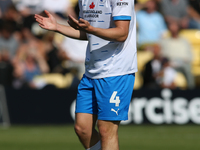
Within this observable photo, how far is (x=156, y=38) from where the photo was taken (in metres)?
12.9

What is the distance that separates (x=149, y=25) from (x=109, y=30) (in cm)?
901

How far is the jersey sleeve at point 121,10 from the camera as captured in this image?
421 cm

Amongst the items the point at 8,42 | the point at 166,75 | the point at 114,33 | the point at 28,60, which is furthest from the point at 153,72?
the point at 114,33

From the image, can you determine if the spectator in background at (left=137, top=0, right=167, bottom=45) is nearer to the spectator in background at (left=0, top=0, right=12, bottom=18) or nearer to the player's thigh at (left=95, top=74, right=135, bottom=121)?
the spectator in background at (left=0, top=0, right=12, bottom=18)

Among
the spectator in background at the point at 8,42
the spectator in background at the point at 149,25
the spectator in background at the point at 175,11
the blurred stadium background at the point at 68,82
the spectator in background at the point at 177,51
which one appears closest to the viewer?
the blurred stadium background at the point at 68,82

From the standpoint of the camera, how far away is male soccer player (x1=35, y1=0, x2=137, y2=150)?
4.36m

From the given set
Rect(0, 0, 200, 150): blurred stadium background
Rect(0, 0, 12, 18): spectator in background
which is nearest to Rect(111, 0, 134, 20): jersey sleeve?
Rect(0, 0, 200, 150): blurred stadium background

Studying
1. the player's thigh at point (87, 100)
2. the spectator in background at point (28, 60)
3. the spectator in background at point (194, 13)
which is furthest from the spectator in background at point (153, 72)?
the player's thigh at point (87, 100)

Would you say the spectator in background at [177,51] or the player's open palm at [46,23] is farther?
the spectator in background at [177,51]

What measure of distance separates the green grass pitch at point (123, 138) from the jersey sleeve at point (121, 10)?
3837mm

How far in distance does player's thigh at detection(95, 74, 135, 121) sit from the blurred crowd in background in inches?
250

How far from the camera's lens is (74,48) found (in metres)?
12.2

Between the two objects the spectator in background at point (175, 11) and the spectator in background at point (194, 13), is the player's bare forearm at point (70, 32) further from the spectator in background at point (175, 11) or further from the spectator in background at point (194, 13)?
the spectator in background at point (194, 13)

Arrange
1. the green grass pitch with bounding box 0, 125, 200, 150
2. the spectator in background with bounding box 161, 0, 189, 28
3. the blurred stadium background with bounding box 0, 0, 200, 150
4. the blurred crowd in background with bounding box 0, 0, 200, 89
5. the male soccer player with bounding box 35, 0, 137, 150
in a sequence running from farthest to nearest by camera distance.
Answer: the spectator in background with bounding box 161, 0, 189, 28 → the blurred crowd in background with bounding box 0, 0, 200, 89 → the blurred stadium background with bounding box 0, 0, 200, 150 → the green grass pitch with bounding box 0, 125, 200, 150 → the male soccer player with bounding box 35, 0, 137, 150
